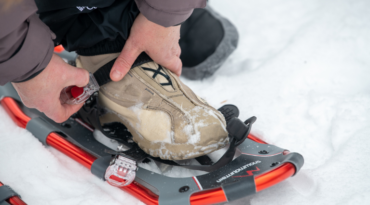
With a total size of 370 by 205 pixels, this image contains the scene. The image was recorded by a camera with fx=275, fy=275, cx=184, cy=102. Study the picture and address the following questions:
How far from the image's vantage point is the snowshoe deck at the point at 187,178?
897 millimetres

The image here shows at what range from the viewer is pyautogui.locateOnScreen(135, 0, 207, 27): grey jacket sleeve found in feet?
2.97

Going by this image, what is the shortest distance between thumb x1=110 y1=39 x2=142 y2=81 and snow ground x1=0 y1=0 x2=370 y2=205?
→ 0.41 metres

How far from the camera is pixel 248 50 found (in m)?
1.91

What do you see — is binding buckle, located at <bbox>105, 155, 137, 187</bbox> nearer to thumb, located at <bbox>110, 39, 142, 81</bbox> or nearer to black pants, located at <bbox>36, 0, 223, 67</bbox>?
thumb, located at <bbox>110, 39, 142, 81</bbox>

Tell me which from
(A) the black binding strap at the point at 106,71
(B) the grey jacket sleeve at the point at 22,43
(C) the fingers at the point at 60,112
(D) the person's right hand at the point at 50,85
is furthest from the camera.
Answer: (A) the black binding strap at the point at 106,71

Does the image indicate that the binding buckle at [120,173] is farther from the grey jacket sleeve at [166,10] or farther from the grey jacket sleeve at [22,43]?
the grey jacket sleeve at [166,10]

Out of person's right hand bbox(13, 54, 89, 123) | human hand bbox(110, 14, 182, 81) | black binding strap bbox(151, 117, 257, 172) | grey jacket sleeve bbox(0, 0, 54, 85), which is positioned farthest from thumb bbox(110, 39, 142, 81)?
black binding strap bbox(151, 117, 257, 172)

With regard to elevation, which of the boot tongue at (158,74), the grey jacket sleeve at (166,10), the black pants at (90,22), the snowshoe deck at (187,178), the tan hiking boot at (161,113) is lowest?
the snowshoe deck at (187,178)

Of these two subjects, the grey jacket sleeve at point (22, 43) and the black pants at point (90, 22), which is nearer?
the grey jacket sleeve at point (22, 43)

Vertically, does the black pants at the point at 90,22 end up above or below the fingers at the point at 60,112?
above

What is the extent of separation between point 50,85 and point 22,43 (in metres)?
0.15

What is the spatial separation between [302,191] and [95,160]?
774 millimetres

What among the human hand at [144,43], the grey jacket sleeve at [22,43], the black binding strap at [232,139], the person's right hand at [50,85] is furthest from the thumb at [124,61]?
the black binding strap at [232,139]

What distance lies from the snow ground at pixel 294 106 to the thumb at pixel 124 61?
16.3 inches
